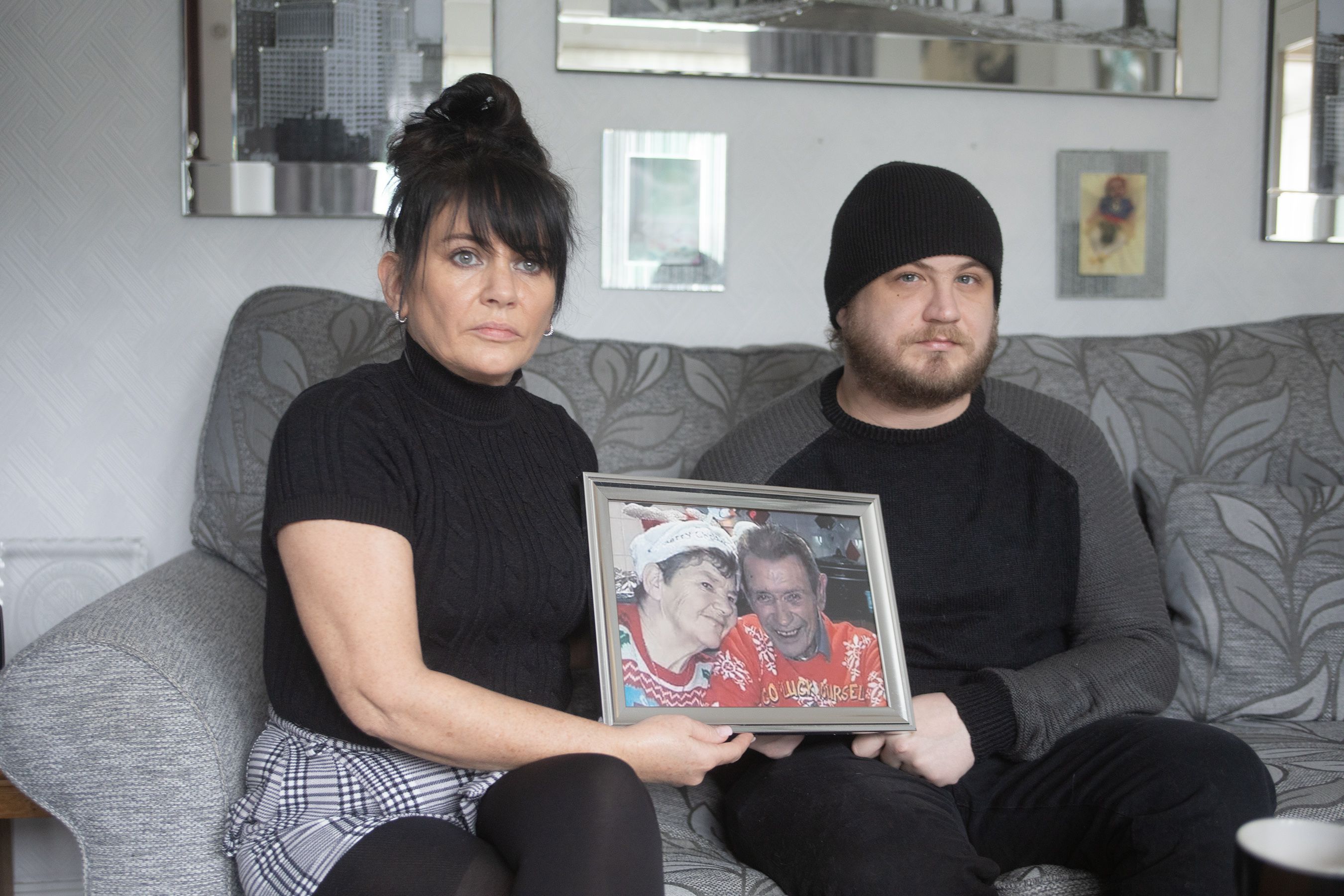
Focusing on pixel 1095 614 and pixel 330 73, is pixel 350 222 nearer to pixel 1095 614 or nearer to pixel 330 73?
pixel 330 73

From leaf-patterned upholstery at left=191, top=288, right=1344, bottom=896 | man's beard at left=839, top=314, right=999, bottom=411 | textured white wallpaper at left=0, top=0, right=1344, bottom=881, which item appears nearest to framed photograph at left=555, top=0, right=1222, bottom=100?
textured white wallpaper at left=0, top=0, right=1344, bottom=881

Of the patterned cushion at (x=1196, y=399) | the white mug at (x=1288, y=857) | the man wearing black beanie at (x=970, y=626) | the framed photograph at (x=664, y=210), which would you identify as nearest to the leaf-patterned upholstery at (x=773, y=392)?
the patterned cushion at (x=1196, y=399)

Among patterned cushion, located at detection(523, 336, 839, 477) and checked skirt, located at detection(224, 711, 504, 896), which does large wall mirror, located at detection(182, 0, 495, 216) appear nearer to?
patterned cushion, located at detection(523, 336, 839, 477)

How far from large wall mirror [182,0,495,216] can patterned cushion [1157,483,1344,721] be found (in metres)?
Result: 1.52

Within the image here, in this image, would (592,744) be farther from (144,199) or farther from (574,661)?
(144,199)

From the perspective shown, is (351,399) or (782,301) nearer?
(351,399)

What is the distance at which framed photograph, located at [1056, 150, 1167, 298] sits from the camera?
2240 mm

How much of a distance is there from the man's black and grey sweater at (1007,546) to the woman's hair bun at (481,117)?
0.58 meters

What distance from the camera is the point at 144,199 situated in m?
2.01

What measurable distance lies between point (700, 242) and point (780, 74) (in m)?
0.36

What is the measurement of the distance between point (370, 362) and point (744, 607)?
2.42 ft

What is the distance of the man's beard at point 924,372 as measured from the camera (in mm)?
1509

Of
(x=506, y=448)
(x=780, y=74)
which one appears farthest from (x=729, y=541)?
(x=780, y=74)

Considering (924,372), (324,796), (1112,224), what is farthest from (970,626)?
(1112,224)
